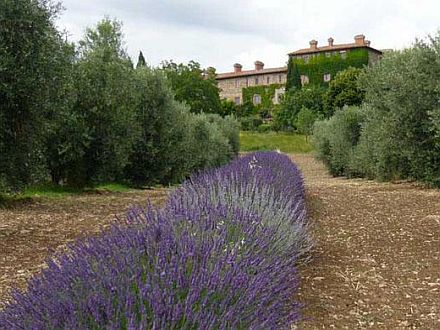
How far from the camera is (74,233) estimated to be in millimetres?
7055

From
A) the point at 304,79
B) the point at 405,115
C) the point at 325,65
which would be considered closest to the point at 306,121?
the point at 325,65

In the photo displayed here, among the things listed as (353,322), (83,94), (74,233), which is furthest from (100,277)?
(83,94)

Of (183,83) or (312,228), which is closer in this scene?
(312,228)

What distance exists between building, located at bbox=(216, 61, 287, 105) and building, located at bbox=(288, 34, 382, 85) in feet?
22.0

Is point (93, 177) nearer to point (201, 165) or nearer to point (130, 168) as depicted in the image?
point (130, 168)

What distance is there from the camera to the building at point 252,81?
2980 inches

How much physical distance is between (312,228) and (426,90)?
7193 mm

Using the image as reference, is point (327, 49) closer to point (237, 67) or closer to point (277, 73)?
point (277, 73)

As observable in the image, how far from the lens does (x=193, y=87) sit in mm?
50031

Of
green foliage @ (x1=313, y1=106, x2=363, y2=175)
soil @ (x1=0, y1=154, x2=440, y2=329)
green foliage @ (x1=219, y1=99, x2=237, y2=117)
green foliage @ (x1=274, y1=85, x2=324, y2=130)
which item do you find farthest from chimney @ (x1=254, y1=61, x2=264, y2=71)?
soil @ (x1=0, y1=154, x2=440, y2=329)

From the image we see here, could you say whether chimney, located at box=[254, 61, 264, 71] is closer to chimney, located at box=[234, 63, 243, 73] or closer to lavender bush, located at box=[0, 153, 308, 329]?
chimney, located at box=[234, 63, 243, 73]

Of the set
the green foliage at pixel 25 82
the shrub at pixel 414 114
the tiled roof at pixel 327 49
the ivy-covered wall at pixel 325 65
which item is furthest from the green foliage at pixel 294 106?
the green foliage at pixel 25 82

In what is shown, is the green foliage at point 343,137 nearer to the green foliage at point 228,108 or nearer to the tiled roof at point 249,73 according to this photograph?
the green foliage at point 228,108

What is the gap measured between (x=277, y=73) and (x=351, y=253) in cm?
7268
